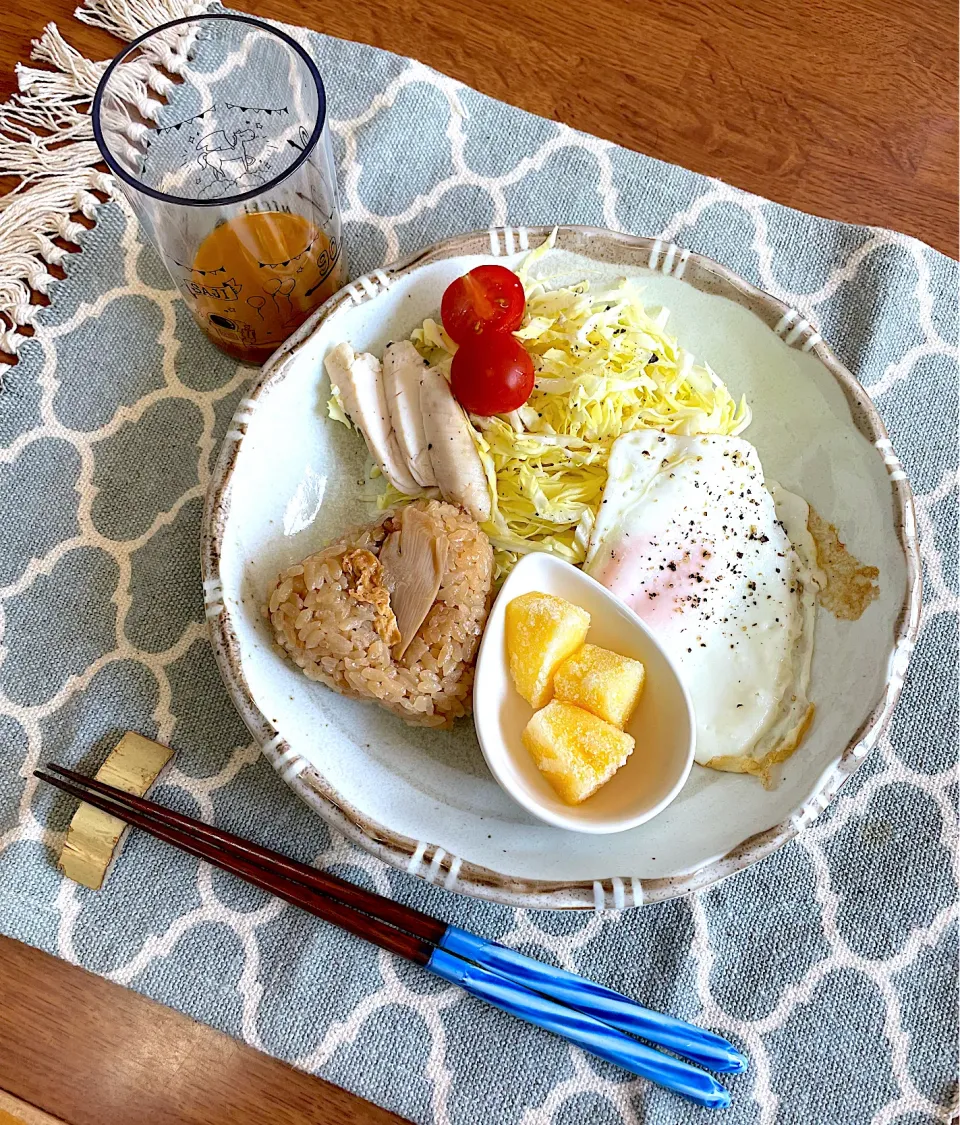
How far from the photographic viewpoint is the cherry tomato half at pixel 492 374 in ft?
7.32

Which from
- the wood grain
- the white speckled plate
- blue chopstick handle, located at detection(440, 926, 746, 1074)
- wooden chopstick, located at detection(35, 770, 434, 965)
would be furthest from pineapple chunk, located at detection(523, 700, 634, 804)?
the wood grain

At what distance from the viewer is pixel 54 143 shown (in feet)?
9.14

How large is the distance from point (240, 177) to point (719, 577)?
166 cm

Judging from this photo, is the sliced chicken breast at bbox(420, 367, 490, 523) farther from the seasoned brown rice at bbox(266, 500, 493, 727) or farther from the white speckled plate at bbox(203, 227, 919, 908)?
the white speckled plate at bbox(203, 227, 919, 908)

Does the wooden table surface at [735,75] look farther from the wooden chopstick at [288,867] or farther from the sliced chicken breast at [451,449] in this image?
the wooden chopstick at [288,867]

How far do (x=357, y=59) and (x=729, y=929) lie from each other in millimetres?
2779

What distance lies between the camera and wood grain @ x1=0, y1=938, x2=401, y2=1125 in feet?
7.03

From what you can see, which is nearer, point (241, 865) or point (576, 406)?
point (241, 865)

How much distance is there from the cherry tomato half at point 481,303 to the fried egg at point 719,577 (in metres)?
0.44

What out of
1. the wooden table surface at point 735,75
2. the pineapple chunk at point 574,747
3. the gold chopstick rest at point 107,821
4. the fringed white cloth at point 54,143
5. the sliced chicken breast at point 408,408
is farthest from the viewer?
the wooden table surface at point 735,75

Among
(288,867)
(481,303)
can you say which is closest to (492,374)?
(481,303)

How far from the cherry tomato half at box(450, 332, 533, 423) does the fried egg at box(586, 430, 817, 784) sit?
302 mm

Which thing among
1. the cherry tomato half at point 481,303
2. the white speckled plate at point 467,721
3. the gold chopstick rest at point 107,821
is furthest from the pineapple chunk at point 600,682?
the gold chopstick rest at point 107,821

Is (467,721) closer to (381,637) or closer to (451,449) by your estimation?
(381,637)
